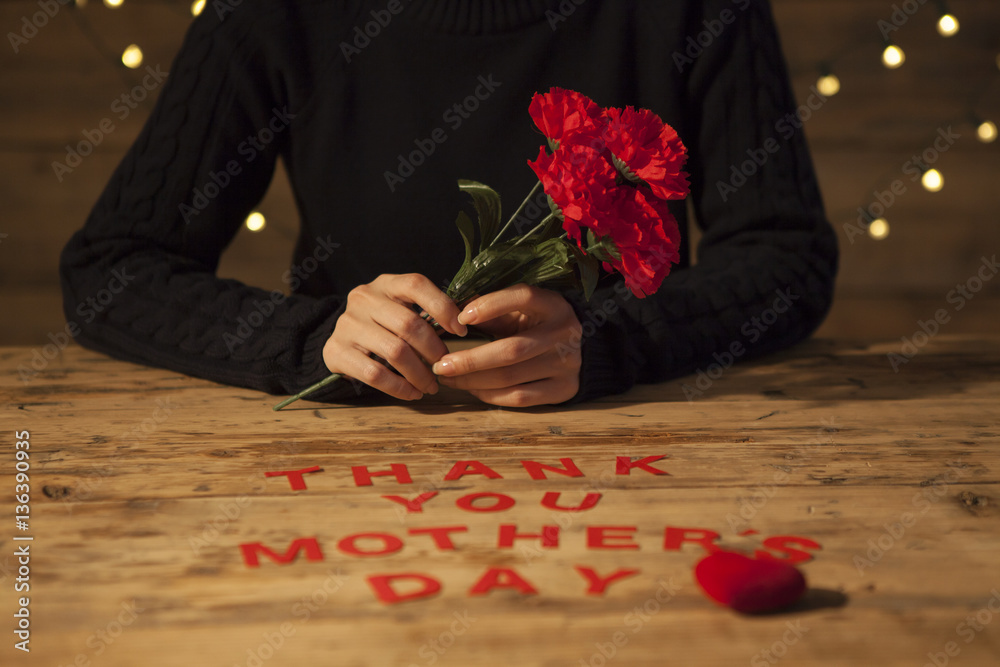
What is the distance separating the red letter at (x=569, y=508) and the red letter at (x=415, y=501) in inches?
3.3

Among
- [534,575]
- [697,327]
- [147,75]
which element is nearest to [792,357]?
[697,327]

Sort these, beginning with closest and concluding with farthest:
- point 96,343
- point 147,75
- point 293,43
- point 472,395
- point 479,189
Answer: point 479,189
point 472,395
point 96,343
point 293,43
point 147,75

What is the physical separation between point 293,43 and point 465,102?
0.89 feet

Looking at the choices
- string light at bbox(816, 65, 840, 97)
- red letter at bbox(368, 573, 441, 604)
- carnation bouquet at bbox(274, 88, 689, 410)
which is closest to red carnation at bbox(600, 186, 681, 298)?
carnation bouquet at bbox(274, 88, 689, 410)

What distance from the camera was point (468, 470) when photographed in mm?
634

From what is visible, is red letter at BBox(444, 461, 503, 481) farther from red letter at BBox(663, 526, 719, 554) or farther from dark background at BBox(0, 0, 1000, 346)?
dark background at BBox(0, 0, 1000, 346)

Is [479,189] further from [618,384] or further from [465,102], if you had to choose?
[465,102]

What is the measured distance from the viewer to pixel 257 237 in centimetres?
208

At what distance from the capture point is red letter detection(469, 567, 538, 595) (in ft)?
1.48

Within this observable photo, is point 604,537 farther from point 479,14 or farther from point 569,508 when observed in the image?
point 479,14

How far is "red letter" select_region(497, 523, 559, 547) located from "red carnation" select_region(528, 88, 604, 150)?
1.04 feet

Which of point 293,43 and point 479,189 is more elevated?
point 293,43

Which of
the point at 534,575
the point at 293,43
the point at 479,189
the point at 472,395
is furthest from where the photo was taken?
the point at 293,43

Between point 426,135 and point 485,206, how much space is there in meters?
0.55
